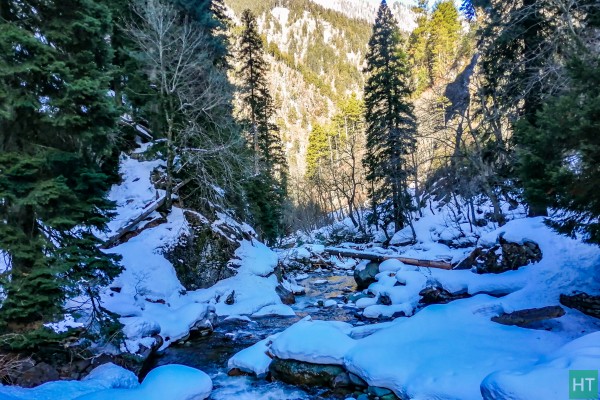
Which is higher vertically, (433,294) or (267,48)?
(267,48)

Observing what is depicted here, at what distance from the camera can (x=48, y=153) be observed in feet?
19.7

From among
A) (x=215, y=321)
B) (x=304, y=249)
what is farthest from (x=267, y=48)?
(x=215, y=321)

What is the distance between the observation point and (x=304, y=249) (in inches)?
980

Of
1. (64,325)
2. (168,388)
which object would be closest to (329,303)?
(168,388)

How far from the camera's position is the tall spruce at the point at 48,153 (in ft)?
18.4

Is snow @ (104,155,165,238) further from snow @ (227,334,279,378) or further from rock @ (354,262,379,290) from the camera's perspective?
rock @ (354,262,379,290)

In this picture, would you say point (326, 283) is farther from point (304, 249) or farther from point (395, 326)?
point (395, 326)

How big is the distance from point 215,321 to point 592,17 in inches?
479

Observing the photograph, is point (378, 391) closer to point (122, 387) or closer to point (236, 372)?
point (236, 372)

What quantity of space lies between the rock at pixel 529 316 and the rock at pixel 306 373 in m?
3.46

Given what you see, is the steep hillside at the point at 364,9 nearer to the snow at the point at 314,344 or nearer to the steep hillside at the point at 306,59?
the steep hillside at the point at 306,59

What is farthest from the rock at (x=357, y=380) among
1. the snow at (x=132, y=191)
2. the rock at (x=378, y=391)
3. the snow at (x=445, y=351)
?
the snow at (x=132, y=191)

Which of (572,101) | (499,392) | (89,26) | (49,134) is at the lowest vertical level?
(499,392)

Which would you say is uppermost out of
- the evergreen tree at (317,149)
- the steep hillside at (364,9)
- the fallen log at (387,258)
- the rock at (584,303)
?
the steep hillside at (364,9)
